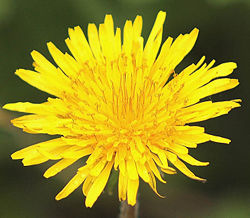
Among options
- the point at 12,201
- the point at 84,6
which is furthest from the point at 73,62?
the point at 12,201

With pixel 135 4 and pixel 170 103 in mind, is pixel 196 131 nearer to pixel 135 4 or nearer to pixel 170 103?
pixel 170 103

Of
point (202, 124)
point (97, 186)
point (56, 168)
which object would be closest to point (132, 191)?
point (97, 186)

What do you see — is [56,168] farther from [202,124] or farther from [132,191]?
[202,124]

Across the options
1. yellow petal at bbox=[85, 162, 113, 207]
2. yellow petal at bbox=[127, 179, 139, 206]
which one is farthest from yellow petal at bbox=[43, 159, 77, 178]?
yellow petal at bbox=[127, 179, 139, 206]

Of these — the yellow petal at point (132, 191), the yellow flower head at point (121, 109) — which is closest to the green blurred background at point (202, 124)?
the yellow flower head at point (121, 109)

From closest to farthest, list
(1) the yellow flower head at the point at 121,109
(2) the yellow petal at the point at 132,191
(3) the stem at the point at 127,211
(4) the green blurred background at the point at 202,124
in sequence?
1. (2) the yellow petal at the point at 132,191
2. (1) the yellow flower head at the point at 121,109
3. (3) the stem at the point at 127,211
4. (4) the green blurred background at the point at 202,124

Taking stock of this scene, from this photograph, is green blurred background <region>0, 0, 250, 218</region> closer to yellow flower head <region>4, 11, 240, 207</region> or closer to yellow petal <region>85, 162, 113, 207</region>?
yellow flower head <region>4, 11, 240, 207</region>

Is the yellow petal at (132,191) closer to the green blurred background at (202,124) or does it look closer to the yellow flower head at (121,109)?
the yellow flower head at (121,109)
